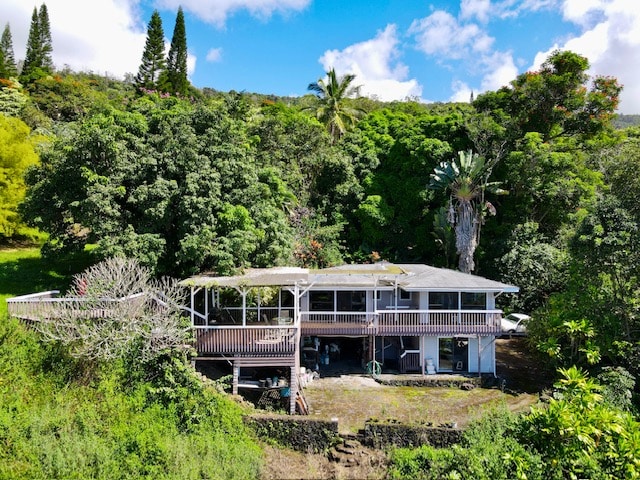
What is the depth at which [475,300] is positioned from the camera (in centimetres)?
1934

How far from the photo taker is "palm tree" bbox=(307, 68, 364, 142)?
3694 cm

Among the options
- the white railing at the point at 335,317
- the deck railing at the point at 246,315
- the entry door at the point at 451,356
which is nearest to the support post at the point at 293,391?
the deck railing at the point at 246,315

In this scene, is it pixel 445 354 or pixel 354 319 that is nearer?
pixel 354 319

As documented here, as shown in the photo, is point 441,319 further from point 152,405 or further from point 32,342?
point 32,342

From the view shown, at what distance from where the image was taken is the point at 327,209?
1254 inches

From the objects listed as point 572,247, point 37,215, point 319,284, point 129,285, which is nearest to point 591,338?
point 572,247

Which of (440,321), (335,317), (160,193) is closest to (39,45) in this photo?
(160,193)

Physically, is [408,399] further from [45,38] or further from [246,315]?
[45,38]

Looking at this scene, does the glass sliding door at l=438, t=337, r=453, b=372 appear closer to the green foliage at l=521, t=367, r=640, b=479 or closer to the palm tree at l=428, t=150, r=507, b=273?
the green foliage at l=521, t=367, r=640, b=479

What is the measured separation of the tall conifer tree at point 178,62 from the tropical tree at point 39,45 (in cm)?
1837

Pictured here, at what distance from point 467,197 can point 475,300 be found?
853 centimetres

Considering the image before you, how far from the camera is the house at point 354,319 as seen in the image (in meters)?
15.7

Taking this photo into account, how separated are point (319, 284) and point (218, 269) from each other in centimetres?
410

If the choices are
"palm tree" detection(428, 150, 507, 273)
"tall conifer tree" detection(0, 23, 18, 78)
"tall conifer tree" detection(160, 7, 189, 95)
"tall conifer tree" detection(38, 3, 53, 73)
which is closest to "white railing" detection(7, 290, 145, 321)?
"palm tree" detection(428, 150, 507, 273)
